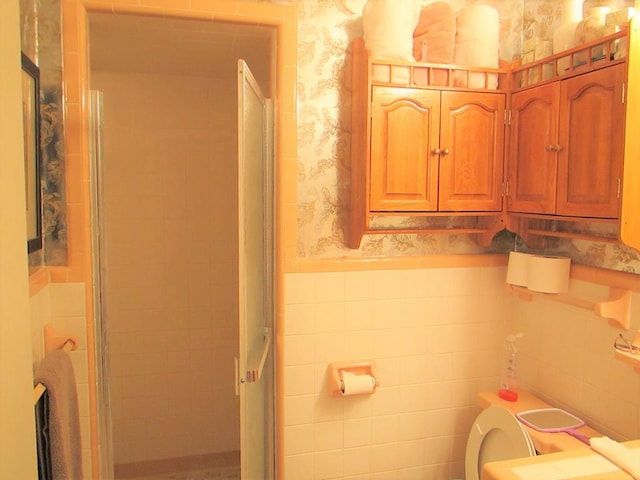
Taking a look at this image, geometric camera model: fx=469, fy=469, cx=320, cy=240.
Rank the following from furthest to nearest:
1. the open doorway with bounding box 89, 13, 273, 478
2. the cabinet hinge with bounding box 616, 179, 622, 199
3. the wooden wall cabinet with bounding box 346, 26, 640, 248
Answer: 1. the open doorway with bounding box 89, 13, 273, 478
2. the wooden wall cabinet with bounding box 346, 26, 640, 248
3. the cabinet hinge with bounding box 616, 179, 622, 199

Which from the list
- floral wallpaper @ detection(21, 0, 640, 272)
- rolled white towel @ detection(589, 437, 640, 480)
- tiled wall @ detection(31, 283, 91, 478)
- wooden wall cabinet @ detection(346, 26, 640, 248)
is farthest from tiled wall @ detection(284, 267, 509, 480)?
rolled white towel @ detection(589, 437, 640, 480)

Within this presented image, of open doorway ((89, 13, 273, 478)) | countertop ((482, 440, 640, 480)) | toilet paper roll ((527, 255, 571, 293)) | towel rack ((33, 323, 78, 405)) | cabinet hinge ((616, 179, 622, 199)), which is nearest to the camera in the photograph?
countertop ((482, 440, 640, 480))

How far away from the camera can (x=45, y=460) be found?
131cm

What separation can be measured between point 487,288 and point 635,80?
3.33ft

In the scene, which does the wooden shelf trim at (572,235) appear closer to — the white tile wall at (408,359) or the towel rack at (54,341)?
the white tile wall at (408,359)

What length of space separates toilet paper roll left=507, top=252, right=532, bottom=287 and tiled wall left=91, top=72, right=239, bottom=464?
1.51 meters

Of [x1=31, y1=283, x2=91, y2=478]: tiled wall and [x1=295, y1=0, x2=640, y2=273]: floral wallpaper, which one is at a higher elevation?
[x1=295, y1=0, x2=640, y2=273]: floral wallpaper

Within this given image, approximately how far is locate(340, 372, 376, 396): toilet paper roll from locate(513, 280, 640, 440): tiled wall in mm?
693

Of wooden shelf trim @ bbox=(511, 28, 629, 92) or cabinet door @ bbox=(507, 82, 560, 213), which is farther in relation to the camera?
cabinet door @ bbox=(507, 82, 560, 213)

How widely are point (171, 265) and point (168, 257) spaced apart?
1.9 inches

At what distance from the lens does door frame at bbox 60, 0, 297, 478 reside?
1609 mm

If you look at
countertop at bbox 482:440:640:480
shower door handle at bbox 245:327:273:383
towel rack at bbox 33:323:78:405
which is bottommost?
countertop at bbox 482:440:640:480

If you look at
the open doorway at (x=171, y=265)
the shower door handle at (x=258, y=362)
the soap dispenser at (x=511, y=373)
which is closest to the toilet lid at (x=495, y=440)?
the soap dispenser at (x=511, y=373)

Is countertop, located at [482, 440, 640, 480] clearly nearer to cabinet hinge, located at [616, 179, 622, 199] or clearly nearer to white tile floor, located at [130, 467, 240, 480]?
cabinet hinge, located at [616, 179, 622, 199]
